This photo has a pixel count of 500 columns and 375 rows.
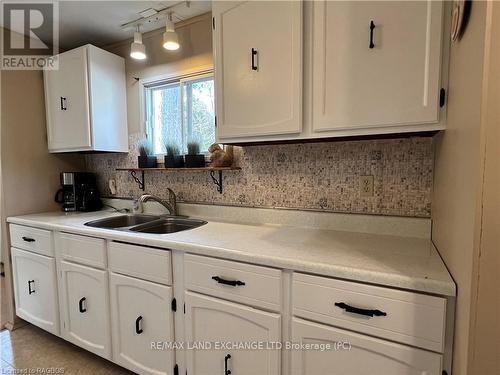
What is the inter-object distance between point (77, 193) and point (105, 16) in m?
1.39

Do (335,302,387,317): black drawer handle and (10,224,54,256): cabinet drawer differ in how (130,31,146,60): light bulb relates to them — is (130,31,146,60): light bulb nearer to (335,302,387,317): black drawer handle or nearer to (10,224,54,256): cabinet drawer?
(10,224,54,256): cabinet drawer

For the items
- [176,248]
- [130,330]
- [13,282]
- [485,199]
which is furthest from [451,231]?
[13,282]

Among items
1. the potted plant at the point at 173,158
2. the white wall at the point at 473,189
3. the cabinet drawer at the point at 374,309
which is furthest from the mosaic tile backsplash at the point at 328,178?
the cabinet drawer at the point at 374,309

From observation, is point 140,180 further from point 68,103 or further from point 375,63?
point 375,63

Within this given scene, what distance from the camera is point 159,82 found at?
219 cm

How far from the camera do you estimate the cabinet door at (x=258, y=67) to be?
1.28 metres

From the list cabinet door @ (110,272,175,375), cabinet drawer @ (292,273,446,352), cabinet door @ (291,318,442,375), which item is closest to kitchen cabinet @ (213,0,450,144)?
cabinet drawer @ (292,273,446,352)

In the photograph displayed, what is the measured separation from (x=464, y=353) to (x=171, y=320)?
1.19m

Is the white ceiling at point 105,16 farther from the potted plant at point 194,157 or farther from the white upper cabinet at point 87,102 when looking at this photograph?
the potted plant at point 194,157

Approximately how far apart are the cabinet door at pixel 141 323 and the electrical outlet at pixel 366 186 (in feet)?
3.69

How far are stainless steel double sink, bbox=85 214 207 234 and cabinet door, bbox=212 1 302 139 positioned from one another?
737 mm

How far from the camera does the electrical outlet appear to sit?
4.88 ft

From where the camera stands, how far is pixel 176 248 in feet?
4.37

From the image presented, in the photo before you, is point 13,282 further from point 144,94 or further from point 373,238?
point 373,238
